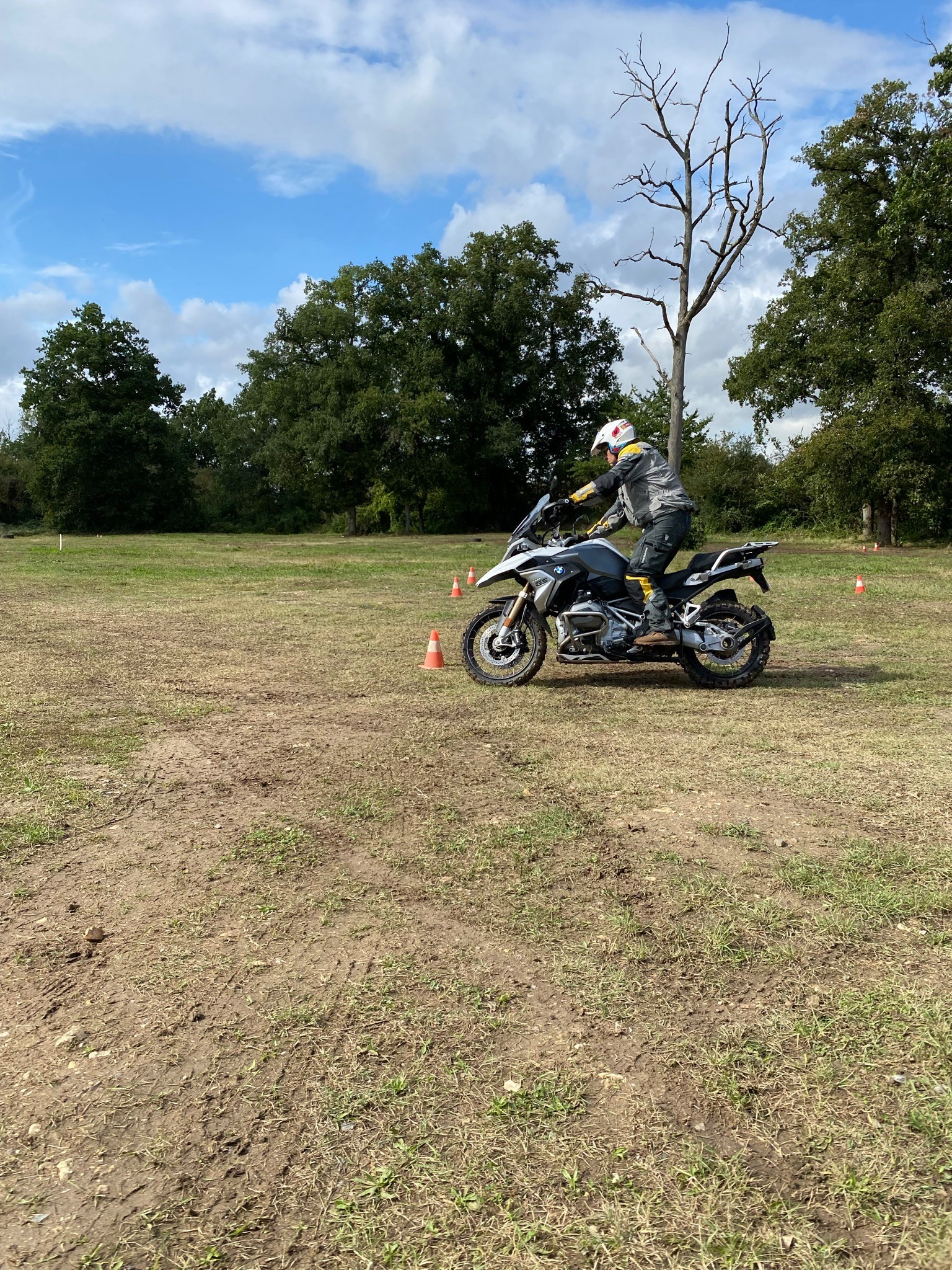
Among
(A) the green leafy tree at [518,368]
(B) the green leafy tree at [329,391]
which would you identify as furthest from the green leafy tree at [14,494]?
(A) the green leafy tree at [518,368]

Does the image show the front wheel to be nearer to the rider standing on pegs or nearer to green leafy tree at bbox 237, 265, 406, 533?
the rider standing on pegs

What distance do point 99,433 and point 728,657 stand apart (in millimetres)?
51090

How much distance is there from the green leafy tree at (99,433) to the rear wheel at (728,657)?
50333mm

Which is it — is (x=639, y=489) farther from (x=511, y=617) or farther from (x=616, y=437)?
(x=511, y=617)

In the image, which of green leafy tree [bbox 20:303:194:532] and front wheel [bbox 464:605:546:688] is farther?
green leafy tree [bbox 20:303:194:532]

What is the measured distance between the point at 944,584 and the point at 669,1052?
55.5ft

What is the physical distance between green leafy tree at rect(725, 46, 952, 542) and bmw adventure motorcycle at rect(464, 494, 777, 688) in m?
21.8

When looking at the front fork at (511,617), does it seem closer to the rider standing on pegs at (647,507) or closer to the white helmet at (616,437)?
the rider standing on pegs at (647,507)

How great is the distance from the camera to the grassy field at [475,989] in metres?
2.15

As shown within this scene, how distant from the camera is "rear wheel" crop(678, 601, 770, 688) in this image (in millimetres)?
7953

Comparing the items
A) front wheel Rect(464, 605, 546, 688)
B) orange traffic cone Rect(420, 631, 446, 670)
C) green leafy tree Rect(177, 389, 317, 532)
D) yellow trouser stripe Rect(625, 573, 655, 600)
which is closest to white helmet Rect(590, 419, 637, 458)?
yellow trouser stripe Rect(625, 573, 655, 600)

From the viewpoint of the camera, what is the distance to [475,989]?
10.1 ft

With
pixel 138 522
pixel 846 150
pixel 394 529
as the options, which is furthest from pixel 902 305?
pixel 138 522

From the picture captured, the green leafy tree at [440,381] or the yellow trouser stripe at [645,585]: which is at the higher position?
the green leafy tree at [440,381]
